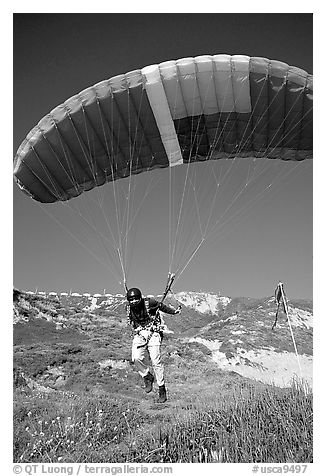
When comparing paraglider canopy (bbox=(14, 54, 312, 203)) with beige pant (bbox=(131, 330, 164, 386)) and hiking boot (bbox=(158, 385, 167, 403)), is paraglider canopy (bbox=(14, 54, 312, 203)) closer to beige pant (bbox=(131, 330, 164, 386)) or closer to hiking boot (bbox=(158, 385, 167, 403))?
beige pant (bbox=(131, 330, 164, 386))

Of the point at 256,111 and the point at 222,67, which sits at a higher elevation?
the point at 222,67

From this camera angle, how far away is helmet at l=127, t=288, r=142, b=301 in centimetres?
523

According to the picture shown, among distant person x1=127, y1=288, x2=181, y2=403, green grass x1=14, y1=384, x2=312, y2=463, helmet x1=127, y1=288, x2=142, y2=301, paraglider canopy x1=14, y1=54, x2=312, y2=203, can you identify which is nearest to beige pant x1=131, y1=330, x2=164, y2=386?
distant person x1=127, y1=288, x2=181, y2=403

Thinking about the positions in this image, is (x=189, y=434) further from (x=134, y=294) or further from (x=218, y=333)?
(x=218, y=333)

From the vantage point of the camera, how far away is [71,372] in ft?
41.4

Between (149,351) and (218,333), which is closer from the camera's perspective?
(149,351)

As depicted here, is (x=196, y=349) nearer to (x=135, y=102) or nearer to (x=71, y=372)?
(x=71, y=372)

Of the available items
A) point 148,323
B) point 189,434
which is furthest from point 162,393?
point 148,323

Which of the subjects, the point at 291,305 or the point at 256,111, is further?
the point at 291,305

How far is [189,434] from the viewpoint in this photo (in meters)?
4.71

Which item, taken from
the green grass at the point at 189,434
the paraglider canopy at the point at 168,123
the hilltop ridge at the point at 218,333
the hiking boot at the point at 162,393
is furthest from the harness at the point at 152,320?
the hilltop ridge at the point at 218,333

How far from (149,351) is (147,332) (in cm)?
22
